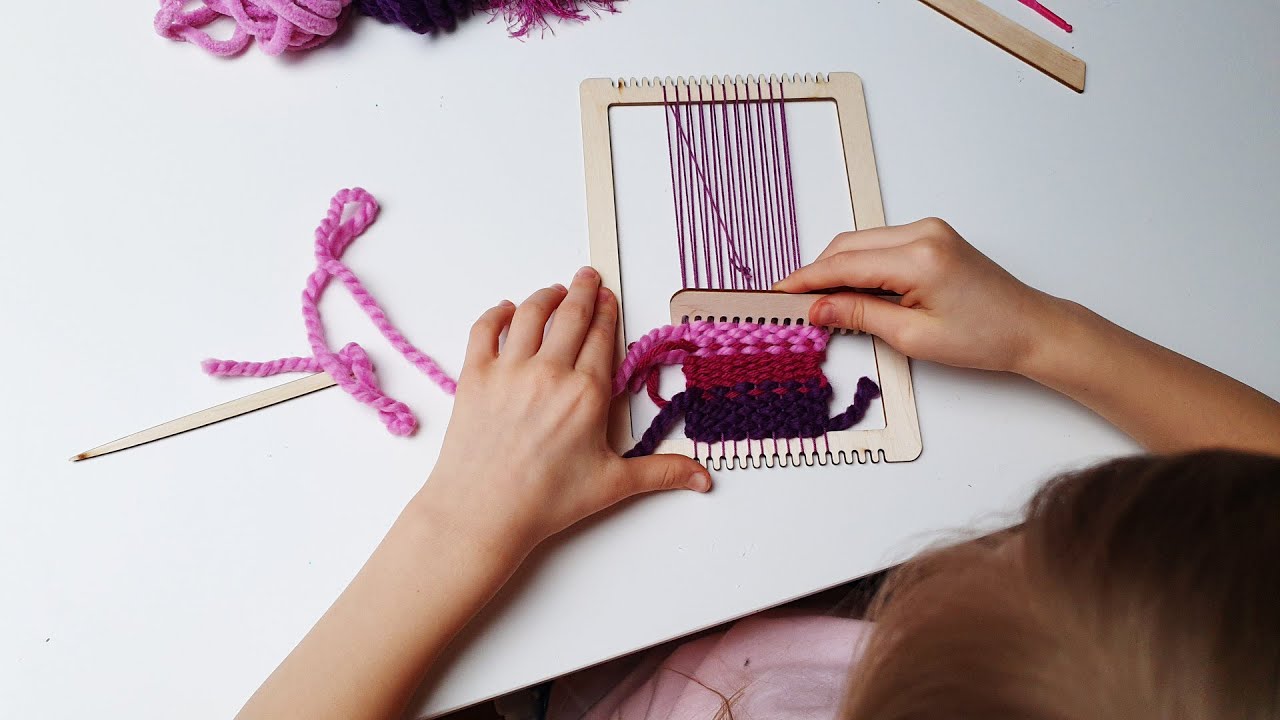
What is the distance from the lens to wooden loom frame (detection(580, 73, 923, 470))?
77 cm

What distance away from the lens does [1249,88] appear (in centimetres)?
101

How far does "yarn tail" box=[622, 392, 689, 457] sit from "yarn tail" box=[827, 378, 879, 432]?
0.14 metres

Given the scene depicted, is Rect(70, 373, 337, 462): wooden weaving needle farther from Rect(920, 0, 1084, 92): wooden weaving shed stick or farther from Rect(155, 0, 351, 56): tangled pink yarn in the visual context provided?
Rect(920, 0, 1084, 92): wooden weaving shed stick

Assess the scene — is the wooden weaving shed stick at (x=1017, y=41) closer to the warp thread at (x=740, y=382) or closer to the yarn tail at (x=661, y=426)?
the warp thread at (x=740, y=382)

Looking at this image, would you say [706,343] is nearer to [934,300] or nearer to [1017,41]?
[934,300]

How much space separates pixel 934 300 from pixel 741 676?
1.35ft

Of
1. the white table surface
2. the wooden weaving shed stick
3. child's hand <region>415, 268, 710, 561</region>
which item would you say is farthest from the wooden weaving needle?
the wooden weaving shed stick

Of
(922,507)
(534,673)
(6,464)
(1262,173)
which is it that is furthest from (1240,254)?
(6,464)

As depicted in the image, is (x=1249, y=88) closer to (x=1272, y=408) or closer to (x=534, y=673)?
(x=1272, y=408)

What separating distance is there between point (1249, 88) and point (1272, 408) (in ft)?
1.52

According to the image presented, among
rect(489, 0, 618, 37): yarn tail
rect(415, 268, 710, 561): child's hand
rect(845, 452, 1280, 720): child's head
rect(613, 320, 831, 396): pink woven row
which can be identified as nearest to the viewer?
rect(845, 452, 1280, 720): child's head

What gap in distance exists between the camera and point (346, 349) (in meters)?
0.76

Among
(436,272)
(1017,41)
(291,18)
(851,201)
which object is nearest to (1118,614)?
(851,201)

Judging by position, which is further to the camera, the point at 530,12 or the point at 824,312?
the point at 530,12
